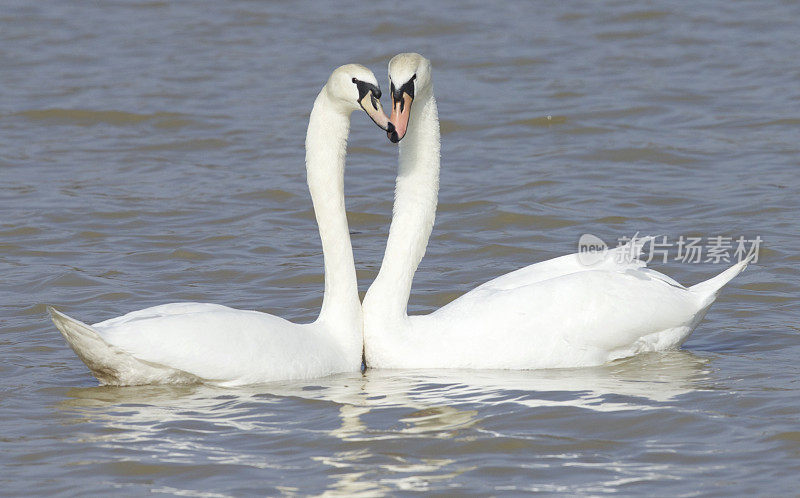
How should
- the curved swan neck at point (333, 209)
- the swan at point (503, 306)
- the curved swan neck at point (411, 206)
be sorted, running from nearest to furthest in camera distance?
the swan at point (503, 306)
the curved swan neck at point (333, 209)
the curved swan neck at point (411, 206)

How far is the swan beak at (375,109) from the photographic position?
697cm

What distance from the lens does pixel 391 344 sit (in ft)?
24.6

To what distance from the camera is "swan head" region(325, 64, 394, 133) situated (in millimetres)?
7082

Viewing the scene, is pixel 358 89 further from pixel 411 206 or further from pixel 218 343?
pixel 218 343

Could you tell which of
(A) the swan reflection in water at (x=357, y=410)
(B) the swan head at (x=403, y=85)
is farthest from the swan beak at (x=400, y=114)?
(A) the swan reflection in water at (x=357, y=410)

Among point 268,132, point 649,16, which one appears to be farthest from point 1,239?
point 649,16

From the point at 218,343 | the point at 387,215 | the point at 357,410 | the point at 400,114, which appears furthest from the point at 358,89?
the point at 387,215

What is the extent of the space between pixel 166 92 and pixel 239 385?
8720 mm

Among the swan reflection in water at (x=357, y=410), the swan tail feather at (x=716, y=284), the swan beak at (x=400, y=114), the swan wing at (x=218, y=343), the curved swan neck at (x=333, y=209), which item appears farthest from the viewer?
the swan tail feather at (x=716, y=284)

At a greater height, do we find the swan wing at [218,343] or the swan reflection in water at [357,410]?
the swan wing at [218,343]

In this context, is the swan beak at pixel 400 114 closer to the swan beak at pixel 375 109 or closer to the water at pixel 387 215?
the swan beak at pixel 375 109

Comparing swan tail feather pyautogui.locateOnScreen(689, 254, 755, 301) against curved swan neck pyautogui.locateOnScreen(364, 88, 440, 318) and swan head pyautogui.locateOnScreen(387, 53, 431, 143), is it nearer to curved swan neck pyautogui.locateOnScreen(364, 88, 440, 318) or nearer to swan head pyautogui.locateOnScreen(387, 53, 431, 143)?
curved swan neck pyautogui.locateOnScreen(364, 88, 440, 318)

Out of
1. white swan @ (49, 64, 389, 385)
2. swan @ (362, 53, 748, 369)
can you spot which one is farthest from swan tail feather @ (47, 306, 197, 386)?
swan @ (362, 53, 748, 369)

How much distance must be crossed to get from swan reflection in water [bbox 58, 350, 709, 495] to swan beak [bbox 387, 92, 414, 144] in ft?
4.26
